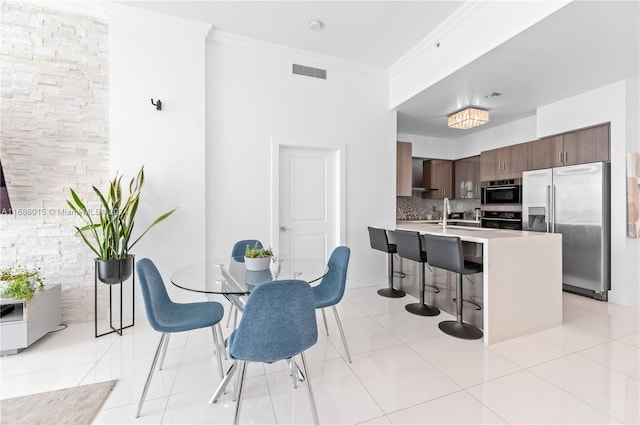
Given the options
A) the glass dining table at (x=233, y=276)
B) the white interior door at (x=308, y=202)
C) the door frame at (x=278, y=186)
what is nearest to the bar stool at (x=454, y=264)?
the glass dining table at (x=233, y=276)

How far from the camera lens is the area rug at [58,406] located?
66.1 inches

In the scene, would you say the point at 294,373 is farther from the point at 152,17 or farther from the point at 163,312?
the point at 152,17

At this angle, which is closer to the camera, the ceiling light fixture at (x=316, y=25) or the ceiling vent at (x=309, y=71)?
the ceiling light fixture at (x=316, y=25)

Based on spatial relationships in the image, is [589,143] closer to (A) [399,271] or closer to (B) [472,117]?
(B) [472,117]

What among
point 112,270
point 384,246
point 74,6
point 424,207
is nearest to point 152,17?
point 74,6

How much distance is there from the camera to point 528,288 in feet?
9.20

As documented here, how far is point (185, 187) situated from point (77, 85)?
1.48 m

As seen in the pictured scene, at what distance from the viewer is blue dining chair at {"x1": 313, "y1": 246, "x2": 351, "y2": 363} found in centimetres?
229

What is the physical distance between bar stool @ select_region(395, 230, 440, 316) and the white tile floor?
320 mm

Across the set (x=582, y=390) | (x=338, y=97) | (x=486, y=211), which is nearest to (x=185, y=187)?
(x=338, y=97)

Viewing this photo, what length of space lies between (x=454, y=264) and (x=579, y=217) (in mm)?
2613

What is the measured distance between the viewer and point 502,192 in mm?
5008

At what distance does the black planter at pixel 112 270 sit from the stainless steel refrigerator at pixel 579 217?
18.0ft

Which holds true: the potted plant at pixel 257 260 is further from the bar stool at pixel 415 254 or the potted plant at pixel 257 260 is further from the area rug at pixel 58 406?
the bar stool at pixel 415 254
